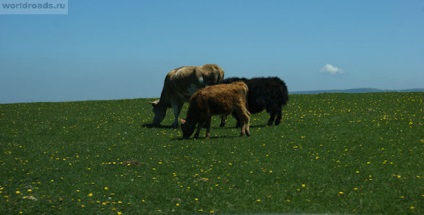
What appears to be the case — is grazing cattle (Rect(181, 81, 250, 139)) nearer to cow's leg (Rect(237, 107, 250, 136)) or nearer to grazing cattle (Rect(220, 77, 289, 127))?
cow's leg (Rect(237, 107, 250, 136))

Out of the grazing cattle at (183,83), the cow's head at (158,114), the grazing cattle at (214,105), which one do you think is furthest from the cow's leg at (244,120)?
the cow's head at (158,114)

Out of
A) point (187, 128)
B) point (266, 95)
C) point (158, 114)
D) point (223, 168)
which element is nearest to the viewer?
point (223, 168)

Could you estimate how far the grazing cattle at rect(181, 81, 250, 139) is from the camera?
20391 mm

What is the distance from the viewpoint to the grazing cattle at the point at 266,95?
24.0 meters

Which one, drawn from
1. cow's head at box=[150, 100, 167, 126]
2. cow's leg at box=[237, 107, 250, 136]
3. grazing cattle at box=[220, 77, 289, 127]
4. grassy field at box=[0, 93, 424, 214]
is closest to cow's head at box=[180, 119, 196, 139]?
grassy field at box=[0, 93, 424, 214]

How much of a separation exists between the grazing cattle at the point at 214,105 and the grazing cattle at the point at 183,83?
12.5 feet

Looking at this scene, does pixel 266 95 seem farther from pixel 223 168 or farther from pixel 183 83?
pixel 223 168

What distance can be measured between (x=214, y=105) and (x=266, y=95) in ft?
14.8

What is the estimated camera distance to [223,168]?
14539 millimetres

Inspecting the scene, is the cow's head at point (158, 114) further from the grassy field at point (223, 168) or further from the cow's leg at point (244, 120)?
the cow's leg at point (244, 120)

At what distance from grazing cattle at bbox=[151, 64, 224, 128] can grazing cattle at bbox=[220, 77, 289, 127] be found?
1.23 metres

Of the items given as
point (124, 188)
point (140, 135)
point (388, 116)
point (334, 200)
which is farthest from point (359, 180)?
point (388, 116)

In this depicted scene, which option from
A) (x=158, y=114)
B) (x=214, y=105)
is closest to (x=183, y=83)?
(x=158, y=114)

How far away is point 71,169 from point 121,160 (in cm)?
178
